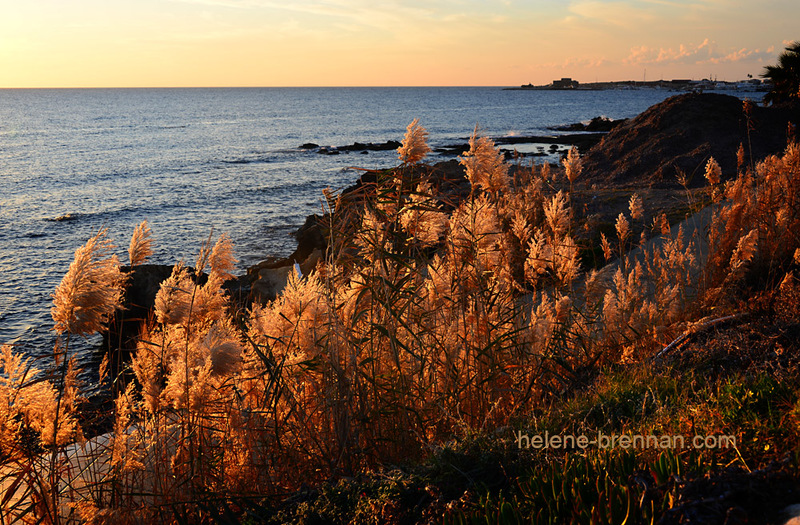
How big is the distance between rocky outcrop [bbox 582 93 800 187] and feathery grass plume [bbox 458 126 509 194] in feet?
42.2

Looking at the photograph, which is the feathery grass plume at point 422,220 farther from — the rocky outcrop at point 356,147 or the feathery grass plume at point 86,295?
the rocky outcrop at point 356,147

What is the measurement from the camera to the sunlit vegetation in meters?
2.37

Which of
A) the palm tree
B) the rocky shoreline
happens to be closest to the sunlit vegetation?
the rocky shoreline

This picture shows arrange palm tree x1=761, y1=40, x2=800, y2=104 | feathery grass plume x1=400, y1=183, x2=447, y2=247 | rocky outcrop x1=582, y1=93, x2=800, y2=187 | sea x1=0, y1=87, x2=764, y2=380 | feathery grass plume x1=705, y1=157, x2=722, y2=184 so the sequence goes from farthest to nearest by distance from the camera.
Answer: palm tree x1=761, y1=40, x2=800, y2=104 → sea x1=0, y1=87, x2=764, y2=380 → rocky outcrop x1=582, y1=93, x2=800, y2=187 → feathery grass plume x1=705, y1=157, x2=722, y2=184 → feathery grass plume x1=400, y1=183, x2=447, y2=247

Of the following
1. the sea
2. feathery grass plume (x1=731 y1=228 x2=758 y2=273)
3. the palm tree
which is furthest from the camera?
the palm tree

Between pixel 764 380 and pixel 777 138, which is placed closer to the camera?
pixel 764 380

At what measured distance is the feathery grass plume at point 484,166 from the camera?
12.9 ft

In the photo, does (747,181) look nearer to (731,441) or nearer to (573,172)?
(573,172)

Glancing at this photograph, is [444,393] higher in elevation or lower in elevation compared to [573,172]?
lower

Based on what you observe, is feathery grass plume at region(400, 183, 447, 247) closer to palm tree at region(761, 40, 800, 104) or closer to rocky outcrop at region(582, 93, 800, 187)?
rocky outcrop at region(582, 93, 800, 187)

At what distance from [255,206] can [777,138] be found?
21154 millimetres

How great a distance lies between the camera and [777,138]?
18609 millimetres

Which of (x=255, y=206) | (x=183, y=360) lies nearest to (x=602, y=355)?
(x=183, y=360)

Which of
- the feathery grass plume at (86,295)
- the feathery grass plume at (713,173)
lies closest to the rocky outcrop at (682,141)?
the feathery grass plume at (713,173)
